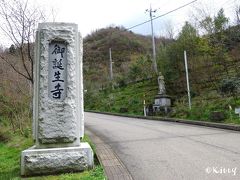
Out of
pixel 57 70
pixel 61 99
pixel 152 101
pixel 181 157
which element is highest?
pixel 152 101

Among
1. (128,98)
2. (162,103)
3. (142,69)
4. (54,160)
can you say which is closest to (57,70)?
(54,160)

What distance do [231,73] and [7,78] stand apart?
1558 centimetres

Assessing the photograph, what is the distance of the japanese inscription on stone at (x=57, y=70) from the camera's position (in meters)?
6.66

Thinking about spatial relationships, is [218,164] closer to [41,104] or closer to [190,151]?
[190,151]

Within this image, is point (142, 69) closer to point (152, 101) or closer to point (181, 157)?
point (152, 101)

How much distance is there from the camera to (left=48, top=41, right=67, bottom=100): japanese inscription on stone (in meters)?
6.66

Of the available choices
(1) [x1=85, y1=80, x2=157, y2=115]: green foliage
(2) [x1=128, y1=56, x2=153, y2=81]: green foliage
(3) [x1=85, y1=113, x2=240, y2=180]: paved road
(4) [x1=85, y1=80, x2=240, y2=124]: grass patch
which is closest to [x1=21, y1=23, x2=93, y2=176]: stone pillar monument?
(3) [x1=85, y1=113, x2=240, y2=180]: paved road

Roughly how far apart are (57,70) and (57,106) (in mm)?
812

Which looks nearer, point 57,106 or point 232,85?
point 57,106

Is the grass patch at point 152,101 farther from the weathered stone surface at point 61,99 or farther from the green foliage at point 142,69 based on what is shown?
the weathered stone surface at point 61,99

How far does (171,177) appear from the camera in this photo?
581 cm

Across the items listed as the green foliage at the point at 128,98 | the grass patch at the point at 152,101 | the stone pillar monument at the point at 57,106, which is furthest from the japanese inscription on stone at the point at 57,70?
the green foliage at the point at 128,98

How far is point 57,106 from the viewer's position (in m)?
6.57

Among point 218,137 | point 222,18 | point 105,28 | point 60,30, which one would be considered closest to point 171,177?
point 60,30
